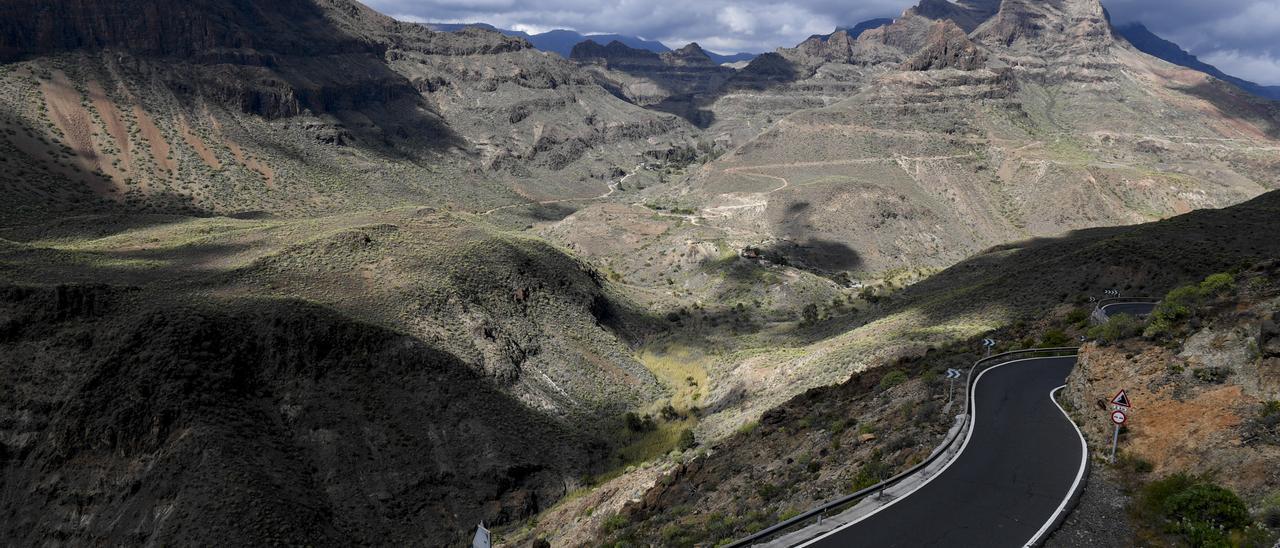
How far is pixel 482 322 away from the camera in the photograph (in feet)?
169

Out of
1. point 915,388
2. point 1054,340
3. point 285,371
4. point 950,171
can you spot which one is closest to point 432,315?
point 285,371

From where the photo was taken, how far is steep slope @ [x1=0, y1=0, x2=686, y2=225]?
10094cm

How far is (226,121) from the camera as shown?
12962 centimetres

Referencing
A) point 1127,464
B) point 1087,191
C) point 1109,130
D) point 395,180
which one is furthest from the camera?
point 1109,130

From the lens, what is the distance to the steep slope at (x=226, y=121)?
331ft

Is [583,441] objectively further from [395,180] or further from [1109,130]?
[1109,130]

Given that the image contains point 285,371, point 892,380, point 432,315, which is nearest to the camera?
point 892,380

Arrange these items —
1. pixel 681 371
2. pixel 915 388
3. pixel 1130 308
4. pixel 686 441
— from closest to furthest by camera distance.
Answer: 1. pixel 915 388
2. pixel 686 441
3. pixel 1130 308
4. pixel 681 371

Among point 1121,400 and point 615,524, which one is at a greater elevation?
point 1121,400

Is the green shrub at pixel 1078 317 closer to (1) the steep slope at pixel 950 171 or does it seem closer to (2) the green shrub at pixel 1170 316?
(2) the green shrub at pixel 1170 316

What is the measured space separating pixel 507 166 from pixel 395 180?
159ft

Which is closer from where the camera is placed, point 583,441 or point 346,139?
point 583,441

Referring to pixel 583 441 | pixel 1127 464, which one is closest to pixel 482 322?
pixel 583 441

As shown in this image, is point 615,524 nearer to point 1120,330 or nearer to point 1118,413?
point 1118,413
